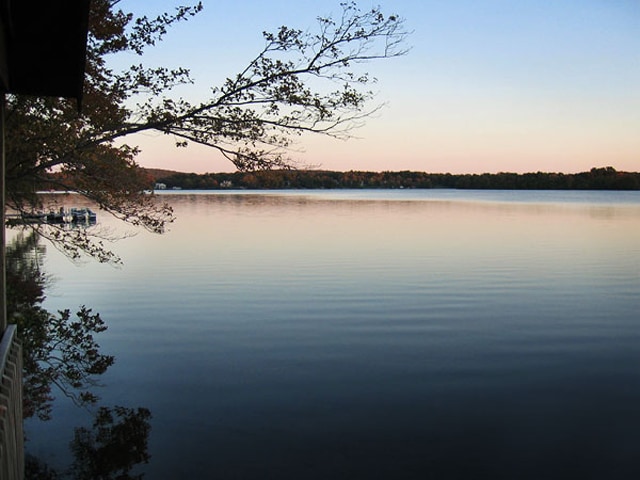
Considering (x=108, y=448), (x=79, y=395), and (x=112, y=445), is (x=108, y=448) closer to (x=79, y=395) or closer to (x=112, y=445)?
(x=112, y=445)

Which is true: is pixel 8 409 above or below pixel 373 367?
above

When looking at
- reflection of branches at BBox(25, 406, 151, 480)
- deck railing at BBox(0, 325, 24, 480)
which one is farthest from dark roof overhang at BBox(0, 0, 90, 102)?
reflection of branches at BBox(25, 406, 151, 480)

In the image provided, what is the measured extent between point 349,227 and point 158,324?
2910 centimetres

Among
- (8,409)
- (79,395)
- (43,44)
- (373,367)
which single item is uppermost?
(43,44)

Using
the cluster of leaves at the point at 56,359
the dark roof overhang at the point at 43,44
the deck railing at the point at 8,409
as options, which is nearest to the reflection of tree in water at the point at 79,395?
the cluster of leaves at the point at 56,359

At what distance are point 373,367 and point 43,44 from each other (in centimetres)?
753

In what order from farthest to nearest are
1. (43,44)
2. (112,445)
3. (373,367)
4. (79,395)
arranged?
(373,367)
(79,395)
(112,445)
(43,44)

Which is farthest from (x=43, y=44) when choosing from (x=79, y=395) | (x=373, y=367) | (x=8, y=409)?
(x=373, y=367)

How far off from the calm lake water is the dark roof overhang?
419cm

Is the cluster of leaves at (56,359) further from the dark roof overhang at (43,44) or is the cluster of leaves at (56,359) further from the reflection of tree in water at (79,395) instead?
the dark roof overhang at (43,44)

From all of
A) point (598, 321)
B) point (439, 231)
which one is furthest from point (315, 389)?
point (439, 231)

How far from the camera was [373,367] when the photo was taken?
35.4 ft

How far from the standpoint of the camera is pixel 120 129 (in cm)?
1049

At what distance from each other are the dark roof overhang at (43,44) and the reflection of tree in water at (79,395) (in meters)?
4.06
